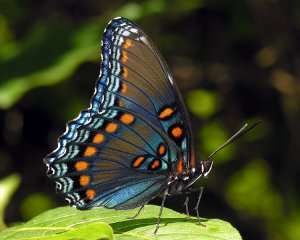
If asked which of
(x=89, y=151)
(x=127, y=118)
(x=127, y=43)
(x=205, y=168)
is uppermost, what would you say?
(x=127, y=43)

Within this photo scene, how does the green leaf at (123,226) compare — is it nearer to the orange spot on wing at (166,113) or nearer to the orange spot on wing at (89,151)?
the orange spot on wing at (89,151)

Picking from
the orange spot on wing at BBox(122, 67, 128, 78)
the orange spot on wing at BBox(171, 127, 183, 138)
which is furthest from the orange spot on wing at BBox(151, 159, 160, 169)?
the orange spot on wing at BBox(122, 67, 128, 78)

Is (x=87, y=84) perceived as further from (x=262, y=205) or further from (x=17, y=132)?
(x=262, y=205)

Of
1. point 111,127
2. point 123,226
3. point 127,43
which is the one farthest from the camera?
point 111,127

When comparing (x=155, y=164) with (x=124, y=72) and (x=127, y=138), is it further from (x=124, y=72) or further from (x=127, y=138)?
→ (x=124, y=72)

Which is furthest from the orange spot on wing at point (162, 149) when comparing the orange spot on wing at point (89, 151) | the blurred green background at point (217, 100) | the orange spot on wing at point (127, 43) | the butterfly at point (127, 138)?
the blurred green background at point (217, 100)

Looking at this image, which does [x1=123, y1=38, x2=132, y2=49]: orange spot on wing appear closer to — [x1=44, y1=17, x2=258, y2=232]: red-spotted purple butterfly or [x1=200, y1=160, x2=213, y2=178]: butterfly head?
[x1=44, y1=17, x2=258, y2=232]: red-spotted purple butterfly

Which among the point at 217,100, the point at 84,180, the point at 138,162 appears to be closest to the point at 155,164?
the point at 138,162

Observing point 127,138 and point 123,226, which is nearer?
point 123,226
